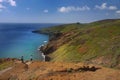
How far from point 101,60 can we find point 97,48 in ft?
41.4

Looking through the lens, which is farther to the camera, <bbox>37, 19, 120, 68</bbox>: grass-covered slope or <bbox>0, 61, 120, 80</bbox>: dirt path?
<bbox>37, 19, 120, 68</bbox>: grass-covered slope

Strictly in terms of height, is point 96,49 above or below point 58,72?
below

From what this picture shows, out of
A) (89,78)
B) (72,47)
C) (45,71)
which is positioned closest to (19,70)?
(45,71)

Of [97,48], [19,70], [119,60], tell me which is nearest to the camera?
[19,70]

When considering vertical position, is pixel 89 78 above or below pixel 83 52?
above

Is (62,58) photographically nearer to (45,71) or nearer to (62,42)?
(62,42)

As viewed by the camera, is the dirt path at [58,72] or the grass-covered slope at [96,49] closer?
the dirt path at [58,72]

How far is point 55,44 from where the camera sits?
10231cm

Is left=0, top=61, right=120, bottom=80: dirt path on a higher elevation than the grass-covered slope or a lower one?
higher

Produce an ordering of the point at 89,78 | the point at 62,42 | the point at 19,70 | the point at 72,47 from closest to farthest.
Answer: the point at 89,78, the point at 19,70, the point at 72,47, the point at 62,42

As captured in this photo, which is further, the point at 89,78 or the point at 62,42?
the point at 62,42

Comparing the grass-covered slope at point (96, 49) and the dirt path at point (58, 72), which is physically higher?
the dirt path at point (58, 72)

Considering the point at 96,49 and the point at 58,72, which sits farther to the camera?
the point at 96,49

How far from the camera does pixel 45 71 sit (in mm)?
35281
